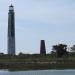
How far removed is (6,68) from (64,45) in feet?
165

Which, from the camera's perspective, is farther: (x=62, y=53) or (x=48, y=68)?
(x=62, y=53)

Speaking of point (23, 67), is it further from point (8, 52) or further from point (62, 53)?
point (8, 52)

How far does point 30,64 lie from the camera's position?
401ft

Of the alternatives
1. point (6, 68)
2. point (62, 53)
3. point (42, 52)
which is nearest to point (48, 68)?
point (6, 68)

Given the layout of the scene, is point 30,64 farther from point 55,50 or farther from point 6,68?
point 55,50

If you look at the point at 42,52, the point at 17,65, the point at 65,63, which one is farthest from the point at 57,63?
the point at 42,52

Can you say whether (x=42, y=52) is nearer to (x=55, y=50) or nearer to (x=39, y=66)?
(x=55, y=50)

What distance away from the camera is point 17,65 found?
12312cm

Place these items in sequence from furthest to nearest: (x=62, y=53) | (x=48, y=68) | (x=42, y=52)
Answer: (x=42, y=52)
(x=62, y=53)
(x=48, y=68)

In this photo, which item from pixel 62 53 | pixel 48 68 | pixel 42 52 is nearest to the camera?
pixel 48 68

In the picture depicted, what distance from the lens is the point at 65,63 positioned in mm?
124875

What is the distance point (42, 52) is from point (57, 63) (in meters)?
71.0

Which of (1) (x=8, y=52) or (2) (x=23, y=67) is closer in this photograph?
(2) (x=23, y=67)

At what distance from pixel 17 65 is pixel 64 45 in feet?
155
